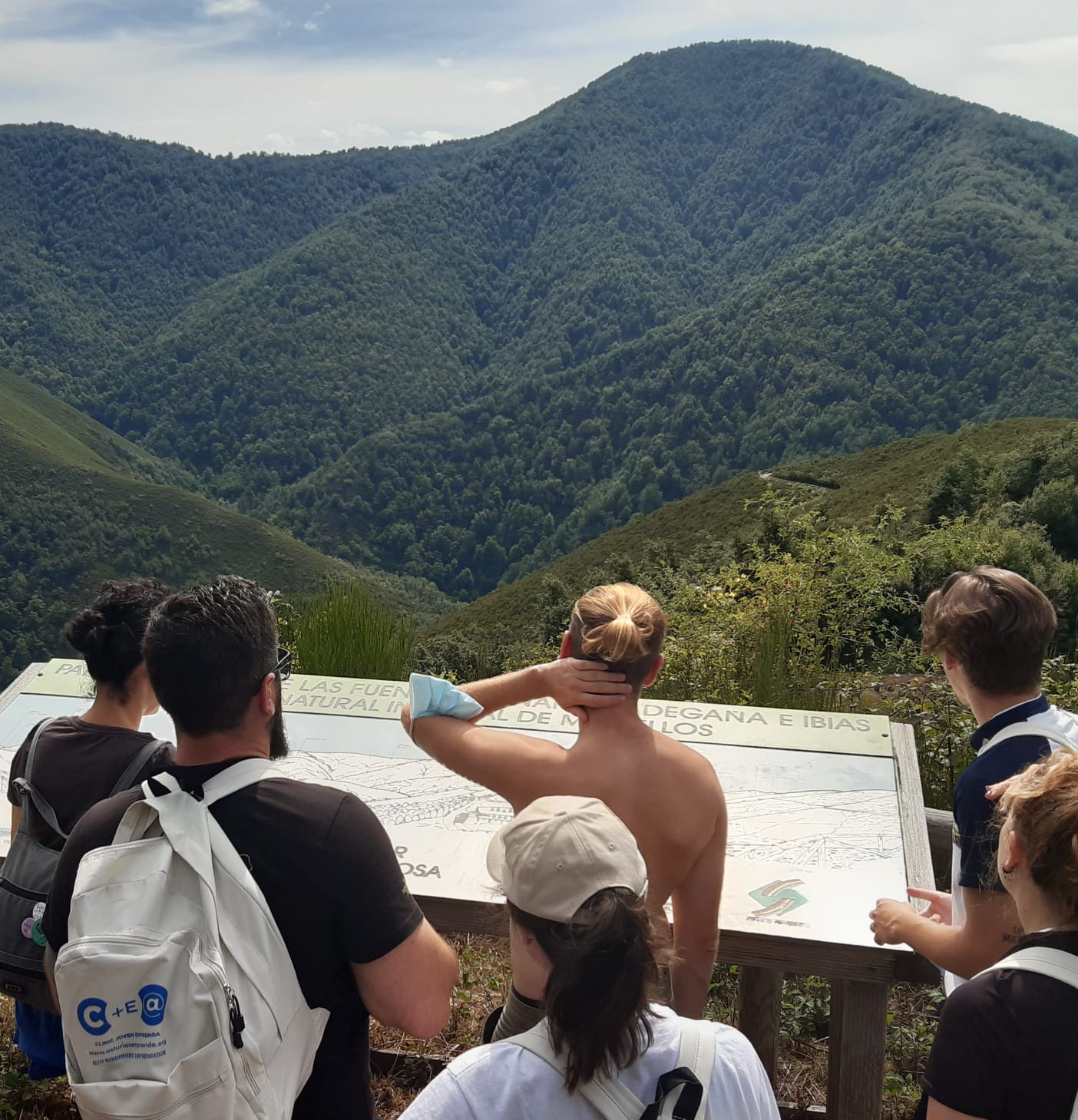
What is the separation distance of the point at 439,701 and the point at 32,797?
859 mm

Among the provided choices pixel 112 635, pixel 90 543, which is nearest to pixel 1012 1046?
pixel 112 635

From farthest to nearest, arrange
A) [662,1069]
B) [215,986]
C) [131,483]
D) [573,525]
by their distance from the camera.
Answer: [573,525] < [131,483] < [215,986] < [662,1069]

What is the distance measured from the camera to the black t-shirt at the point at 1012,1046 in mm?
1358

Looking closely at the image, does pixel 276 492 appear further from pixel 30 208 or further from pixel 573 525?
pixel 30 208

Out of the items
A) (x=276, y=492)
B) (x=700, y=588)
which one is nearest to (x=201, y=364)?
(x=276, y=492)

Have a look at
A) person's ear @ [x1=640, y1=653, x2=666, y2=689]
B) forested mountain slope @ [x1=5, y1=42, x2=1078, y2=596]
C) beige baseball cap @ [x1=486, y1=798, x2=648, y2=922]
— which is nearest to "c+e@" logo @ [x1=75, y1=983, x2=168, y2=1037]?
beige baseball cap @ [x1=486, y1=798, x2=648, y2=922]

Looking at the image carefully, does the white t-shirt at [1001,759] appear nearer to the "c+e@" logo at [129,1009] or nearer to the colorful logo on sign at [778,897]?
the colorful logo on sign at [778,897]

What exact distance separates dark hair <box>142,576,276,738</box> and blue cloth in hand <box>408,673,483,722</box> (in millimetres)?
517

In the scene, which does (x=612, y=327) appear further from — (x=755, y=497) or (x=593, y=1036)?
(x=593, y=1036)

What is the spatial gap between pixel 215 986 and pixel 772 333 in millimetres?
92147

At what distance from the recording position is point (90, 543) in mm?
53094

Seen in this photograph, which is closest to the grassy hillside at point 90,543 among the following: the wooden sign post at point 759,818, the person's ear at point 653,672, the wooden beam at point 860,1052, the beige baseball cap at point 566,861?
the wooden sign post at point 759,818

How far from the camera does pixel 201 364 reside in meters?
127

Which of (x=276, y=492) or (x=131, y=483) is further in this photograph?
(x=276, y=492)
